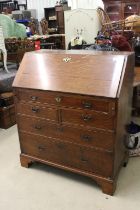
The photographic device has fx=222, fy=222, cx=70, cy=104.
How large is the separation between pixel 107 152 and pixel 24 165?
3.01 feet

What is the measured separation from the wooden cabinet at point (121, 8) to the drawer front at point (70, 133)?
4974mm

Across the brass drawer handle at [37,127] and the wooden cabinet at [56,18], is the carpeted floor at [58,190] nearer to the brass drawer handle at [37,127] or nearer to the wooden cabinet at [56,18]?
the brass drawer handle at [37,127]

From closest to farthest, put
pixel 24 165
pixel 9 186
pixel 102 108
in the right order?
1. pixel 102 108
2. pixel 9 186
3. pixel 24 165

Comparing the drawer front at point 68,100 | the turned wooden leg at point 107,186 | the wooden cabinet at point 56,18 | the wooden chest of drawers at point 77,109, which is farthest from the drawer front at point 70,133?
the wooden cabinet at point 56,18

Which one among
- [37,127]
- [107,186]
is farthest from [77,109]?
[107,186]

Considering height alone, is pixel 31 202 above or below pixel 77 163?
below

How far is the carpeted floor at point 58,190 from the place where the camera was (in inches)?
68.3

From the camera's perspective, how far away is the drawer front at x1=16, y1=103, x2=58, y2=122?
1.83m

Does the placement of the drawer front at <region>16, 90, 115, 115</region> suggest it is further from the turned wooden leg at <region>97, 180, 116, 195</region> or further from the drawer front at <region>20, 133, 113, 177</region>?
the turned wooden leg at <region>97, 180, 116, 195</region>

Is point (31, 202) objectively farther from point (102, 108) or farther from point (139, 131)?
point (139, 131)

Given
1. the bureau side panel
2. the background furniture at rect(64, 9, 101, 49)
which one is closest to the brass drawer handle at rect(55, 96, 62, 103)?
the bureau side panel

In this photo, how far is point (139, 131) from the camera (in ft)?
7.29

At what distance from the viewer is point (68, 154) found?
190cm

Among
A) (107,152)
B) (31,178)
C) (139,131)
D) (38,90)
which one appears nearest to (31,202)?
(31,178)
